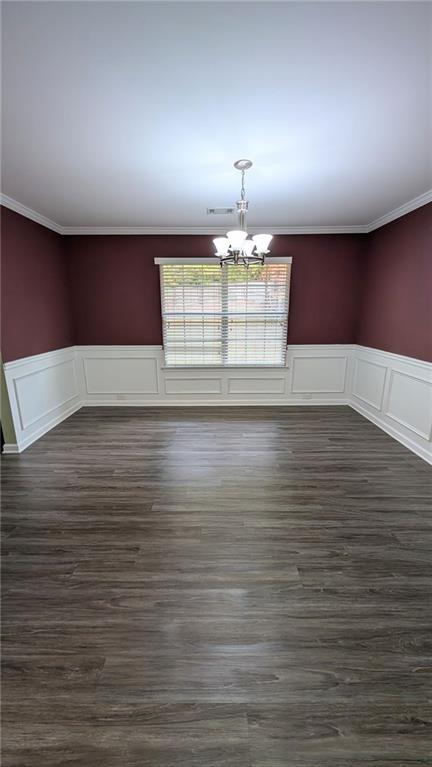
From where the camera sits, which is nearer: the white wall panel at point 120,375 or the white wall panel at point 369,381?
the white wall panel at point 369,381

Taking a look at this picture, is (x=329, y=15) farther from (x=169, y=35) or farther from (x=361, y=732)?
(x=361, y=732)

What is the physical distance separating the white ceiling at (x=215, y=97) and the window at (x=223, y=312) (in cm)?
146

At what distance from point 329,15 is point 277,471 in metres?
2.93

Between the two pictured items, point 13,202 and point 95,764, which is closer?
point 95,764

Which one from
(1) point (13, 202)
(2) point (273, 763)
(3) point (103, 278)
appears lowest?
(2) point (273, 763)

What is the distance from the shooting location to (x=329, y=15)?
4.12 ft

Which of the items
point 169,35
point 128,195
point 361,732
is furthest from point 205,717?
point 128,195

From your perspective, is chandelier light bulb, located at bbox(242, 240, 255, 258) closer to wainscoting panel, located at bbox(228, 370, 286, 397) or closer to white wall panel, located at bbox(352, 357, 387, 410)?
wainscoting panel, located at bbox(228, 370, 286, 397)

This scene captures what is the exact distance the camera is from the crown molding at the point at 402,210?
10.4 feet

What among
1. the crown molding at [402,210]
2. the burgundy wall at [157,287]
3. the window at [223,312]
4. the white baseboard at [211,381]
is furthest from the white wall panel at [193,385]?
the crown molding at [402,210]

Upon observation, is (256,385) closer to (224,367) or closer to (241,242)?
(224,367)

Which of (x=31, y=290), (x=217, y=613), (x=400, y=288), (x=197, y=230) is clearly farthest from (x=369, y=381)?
(x=31, y=290)

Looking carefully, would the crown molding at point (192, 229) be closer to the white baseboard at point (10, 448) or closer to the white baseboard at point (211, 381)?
the white baseboard at point (211, 381)

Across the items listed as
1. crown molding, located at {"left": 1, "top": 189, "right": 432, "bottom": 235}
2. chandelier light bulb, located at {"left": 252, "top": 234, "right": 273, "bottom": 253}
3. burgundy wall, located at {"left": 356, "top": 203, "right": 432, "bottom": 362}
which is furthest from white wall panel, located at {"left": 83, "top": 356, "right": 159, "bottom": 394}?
burgundy wall, located at {"left": 356, "top": 203, "right": 432, "bottom": 362}
